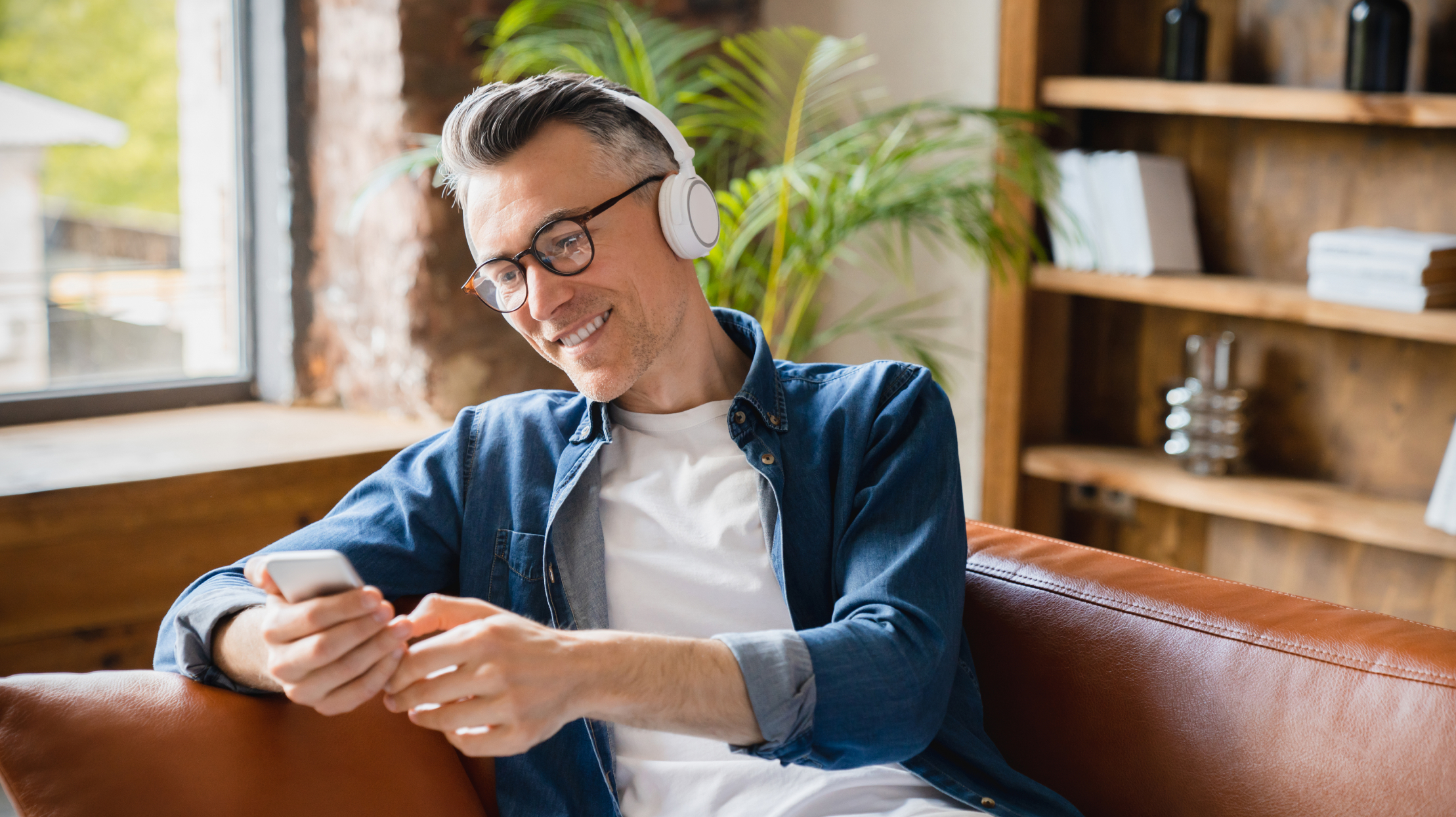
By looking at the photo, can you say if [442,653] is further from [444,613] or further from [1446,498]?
[1446,498]

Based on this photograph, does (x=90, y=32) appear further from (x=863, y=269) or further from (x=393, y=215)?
(x=863, y=269)

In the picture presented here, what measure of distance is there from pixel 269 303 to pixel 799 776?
2.01m

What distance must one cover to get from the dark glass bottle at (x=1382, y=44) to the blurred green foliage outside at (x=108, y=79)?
7.77 feet

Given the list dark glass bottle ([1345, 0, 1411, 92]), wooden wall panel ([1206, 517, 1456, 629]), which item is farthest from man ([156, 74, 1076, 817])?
wooden wall panel ([1206, 517, 1456, 629])

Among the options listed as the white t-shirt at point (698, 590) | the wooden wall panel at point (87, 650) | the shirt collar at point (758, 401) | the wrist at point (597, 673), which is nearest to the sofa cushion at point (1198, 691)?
the white t-shirt at point (698, 590)

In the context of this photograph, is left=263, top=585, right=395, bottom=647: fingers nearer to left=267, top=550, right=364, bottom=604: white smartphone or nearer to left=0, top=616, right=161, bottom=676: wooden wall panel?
left=267, top=550, right=364, bottom=604: white smartphone

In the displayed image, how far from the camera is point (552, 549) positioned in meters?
1.39

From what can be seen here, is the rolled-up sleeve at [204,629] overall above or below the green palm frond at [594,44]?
below

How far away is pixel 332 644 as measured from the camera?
102 cm

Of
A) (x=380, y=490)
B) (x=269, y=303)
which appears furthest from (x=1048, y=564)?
(x=269, y=303)

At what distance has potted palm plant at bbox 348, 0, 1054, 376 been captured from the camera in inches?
92.4

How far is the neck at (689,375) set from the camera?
145 centimetres

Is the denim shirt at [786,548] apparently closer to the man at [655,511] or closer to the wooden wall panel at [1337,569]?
the man at [655,511]

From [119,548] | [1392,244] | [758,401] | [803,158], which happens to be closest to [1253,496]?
[1392,244]
